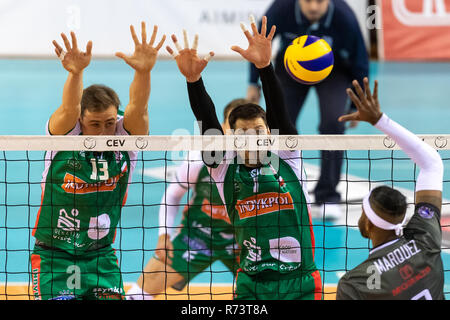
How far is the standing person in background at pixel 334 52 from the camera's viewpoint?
7.05m

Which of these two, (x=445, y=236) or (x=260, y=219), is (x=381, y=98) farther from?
(x=260, y=219)

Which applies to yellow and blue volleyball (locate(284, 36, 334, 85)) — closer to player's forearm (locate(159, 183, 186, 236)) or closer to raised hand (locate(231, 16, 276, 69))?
raised hand (locate(231, 16, 276, 69))

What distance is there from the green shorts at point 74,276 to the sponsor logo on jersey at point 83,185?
0.37m

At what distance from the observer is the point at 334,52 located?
712 centimetres

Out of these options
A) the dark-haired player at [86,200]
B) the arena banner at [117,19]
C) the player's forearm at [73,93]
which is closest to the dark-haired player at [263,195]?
the dark-haired player at [86,200]

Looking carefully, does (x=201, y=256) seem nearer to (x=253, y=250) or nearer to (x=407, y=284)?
(x=253, y=250)

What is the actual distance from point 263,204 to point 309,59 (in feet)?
4.07

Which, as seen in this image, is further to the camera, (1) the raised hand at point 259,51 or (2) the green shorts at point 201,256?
(2) the green shorts at point 201,256

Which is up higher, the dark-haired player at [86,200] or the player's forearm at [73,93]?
the player's forearm at [73,93]

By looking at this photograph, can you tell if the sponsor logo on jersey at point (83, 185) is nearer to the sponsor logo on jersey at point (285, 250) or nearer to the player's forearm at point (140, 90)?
the player's forearm at point (140, 90)

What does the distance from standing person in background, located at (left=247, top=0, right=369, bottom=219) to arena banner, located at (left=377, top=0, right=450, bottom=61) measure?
832cm

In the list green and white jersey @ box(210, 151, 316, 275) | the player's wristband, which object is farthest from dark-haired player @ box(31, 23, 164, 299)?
the player's wristband

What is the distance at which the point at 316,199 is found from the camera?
23.7 ft
